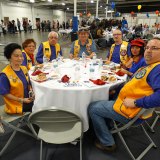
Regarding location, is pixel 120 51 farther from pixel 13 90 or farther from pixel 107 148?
pixel 13 90

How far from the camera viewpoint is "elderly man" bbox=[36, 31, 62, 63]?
3.28m

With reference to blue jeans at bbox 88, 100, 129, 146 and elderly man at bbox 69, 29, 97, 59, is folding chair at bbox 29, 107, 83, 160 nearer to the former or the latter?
blue jeans at bbox 88, 100, 129, 146

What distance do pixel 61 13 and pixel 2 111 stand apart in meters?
29.7

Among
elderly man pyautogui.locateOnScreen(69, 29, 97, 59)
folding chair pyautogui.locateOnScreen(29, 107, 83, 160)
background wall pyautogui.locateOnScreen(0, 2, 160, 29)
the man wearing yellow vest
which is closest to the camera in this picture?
folding chair pyautogui.locateOnScreen(29, 107, 83, 160)

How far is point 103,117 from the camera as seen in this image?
5.69ft

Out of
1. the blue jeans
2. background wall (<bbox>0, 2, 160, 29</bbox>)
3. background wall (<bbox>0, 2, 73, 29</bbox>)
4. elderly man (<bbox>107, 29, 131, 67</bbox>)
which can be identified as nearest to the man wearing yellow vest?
the blue jeans

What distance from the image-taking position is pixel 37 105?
5.80 ft

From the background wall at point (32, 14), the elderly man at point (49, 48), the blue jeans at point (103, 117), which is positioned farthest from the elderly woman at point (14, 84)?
the background wall at point (32, 14)

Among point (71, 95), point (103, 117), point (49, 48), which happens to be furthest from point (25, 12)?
point (103, 117)

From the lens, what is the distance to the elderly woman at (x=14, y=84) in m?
1.74

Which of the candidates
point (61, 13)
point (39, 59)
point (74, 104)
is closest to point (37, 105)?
point (74, 104)

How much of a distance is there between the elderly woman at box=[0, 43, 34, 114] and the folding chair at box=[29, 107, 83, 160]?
525 mm

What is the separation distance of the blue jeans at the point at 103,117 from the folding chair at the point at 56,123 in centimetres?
25

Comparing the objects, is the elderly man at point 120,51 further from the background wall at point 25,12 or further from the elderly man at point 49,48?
the background wall at point 25,12
